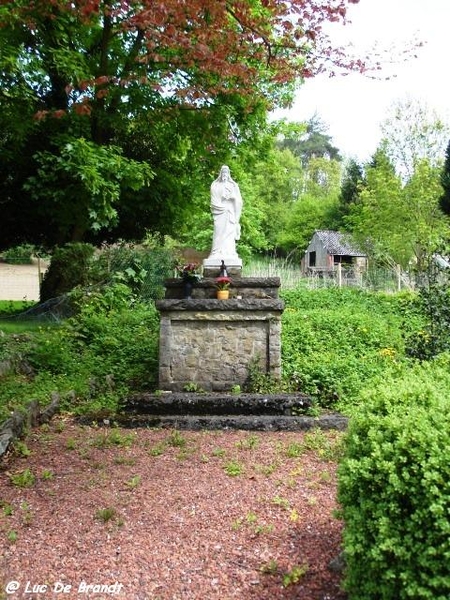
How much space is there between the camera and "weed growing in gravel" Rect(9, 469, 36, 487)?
4.12 meters

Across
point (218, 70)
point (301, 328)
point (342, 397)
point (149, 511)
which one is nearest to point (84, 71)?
point (218, 70)

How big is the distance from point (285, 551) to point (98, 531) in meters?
1.20

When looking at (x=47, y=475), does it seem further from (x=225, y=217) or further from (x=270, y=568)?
(x=225, y=217)

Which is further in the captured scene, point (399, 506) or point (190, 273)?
point (190, 273)

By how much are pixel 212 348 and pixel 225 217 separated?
84.3 inches

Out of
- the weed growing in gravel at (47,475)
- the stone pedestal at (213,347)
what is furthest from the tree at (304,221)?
the weed growing in gravel at (47,475)

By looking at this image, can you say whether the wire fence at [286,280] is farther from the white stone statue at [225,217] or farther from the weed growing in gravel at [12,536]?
the weed growing in gravel at [12,536]

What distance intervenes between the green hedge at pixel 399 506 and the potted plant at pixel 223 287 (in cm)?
441

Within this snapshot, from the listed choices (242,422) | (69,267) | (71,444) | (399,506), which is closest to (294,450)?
(242,422)

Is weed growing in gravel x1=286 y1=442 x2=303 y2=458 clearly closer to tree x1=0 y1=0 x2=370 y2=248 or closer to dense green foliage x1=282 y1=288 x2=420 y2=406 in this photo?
dense green foliage x1=282 y1=288 x2=420 y2=406

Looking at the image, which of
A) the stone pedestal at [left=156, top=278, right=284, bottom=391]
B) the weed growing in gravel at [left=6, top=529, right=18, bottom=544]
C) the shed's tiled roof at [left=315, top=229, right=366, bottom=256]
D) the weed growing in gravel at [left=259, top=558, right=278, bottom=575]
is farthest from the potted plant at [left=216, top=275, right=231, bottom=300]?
the shed's tiled roof at [left=315, top=229, right=366, bottom=256]

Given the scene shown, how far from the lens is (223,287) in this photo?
7094mm

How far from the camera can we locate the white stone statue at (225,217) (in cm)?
788

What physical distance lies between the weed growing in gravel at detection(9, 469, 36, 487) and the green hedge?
263cm
